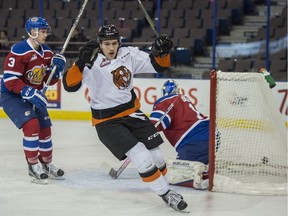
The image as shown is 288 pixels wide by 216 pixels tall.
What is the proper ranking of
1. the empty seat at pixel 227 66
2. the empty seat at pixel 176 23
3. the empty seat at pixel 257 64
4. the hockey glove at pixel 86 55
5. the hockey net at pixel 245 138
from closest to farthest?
the hockey glove at pixel 86 55 → the hockey net at pixel 245 138 → the empty seat at pixel 257 64 → the empty seat at pixel 227 66 → the empty seat at pixel 176 23

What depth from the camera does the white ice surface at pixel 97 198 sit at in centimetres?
395

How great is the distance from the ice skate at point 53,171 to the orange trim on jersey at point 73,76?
3.91 feet

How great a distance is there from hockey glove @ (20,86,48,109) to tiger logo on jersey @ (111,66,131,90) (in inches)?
30.4

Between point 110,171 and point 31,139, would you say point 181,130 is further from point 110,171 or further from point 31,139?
point 31,139

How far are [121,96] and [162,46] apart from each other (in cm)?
38

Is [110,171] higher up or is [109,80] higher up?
[109,80]

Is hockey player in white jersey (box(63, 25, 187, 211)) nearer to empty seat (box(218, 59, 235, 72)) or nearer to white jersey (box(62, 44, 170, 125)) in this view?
white jersey (box(62, 44, 170, 125))

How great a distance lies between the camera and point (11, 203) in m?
4.11

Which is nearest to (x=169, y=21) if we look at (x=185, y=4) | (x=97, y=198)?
(x=185, y=4)

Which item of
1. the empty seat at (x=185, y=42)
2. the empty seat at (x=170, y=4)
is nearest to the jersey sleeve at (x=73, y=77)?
the empty seat at (x=185, y=42)

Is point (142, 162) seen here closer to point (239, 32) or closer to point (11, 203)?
point (11, 203)

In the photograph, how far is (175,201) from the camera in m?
3.90

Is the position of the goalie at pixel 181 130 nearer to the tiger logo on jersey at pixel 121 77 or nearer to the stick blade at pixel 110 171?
the stick blade at pixel 110 171

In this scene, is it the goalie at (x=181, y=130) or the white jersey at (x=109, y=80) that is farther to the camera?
the goalie at (x=181, y=130)
